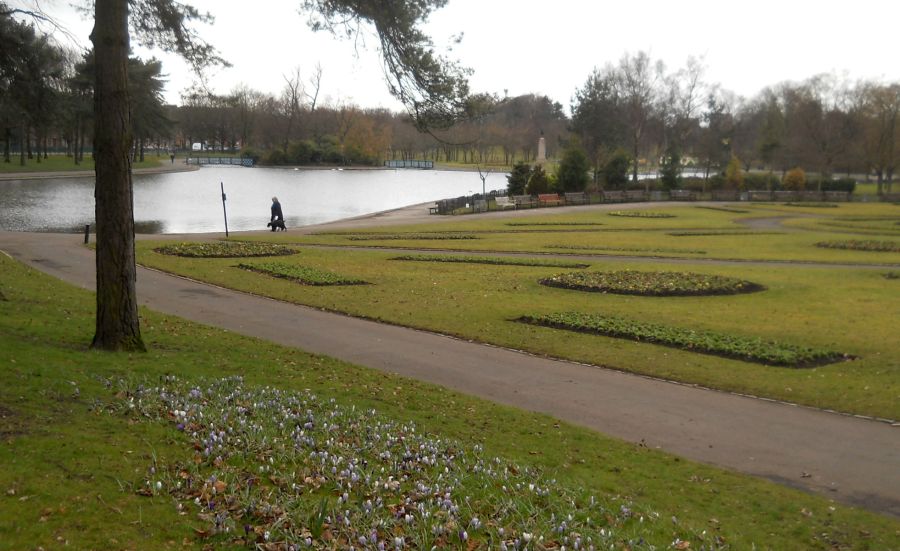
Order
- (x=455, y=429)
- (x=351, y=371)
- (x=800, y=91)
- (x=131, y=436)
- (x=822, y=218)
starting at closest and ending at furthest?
1. (x=131, y=436)
2. (x=455, y=429)
3. (x=351, y=371)
4. (x=822, y=218)
5. (x=800, y=91)

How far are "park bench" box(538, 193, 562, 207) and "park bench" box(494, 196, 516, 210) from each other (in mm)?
2439

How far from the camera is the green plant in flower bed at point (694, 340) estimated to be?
41.4 feet

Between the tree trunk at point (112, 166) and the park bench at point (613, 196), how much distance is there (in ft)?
199

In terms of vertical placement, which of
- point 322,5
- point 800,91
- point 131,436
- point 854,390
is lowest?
point 854,390

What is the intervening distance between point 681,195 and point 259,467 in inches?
2841

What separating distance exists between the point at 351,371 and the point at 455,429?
2970mm

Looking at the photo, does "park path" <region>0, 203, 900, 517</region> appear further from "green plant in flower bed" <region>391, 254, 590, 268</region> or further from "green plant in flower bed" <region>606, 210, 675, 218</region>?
"green plant in flower bed" <region>606, 210, 675, 218</region>

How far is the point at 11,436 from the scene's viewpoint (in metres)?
6.01

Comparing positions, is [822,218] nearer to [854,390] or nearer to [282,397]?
[854,390]

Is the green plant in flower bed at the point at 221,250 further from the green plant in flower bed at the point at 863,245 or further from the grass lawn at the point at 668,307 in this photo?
the green plant in flower bed at the point at 863,245

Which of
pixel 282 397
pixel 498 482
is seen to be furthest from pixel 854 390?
pixel 282 397

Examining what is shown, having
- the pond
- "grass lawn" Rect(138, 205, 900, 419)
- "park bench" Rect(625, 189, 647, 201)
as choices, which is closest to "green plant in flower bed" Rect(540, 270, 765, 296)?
"grass lawn" Rect(138, 205, 900, 419)

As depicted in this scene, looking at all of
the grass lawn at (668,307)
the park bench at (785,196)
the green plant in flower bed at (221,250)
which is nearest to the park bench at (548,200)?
the park bench at (785,196)

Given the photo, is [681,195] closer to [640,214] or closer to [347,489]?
[640,214]
